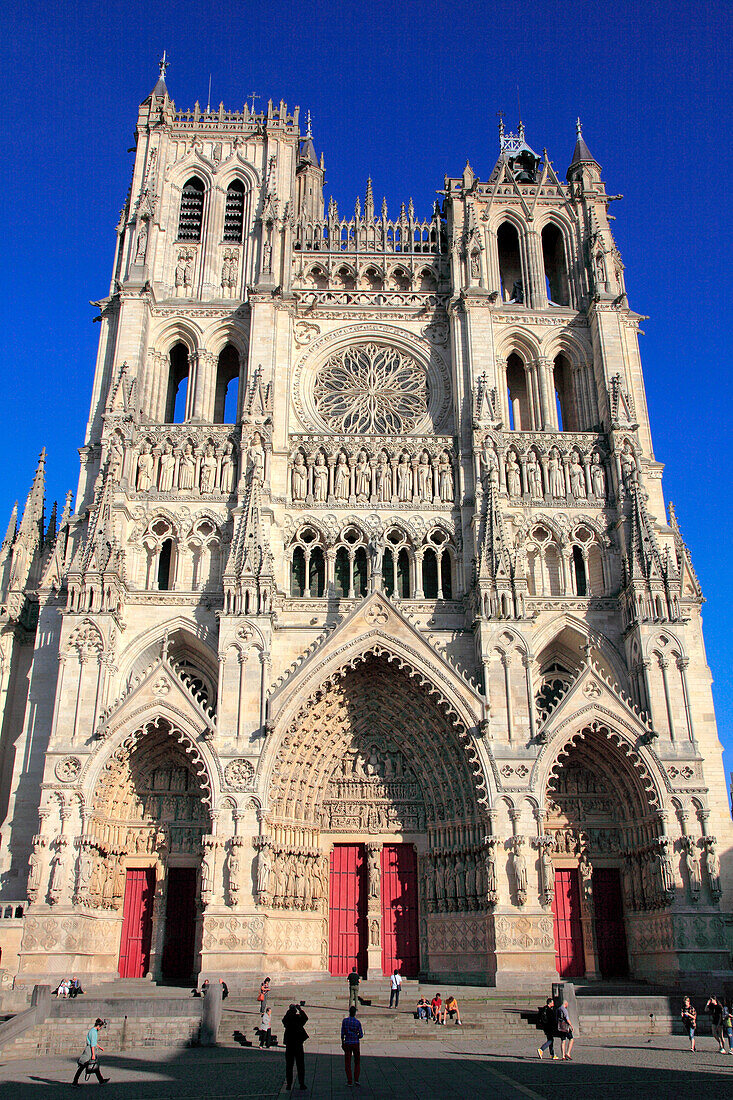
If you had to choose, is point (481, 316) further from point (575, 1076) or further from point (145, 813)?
point (575, 1076)

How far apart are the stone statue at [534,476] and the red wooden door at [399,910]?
36.9 feet

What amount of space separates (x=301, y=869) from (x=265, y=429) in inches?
506

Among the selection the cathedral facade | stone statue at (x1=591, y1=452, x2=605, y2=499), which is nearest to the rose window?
the cathedral facade

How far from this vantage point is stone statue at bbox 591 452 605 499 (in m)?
28.0

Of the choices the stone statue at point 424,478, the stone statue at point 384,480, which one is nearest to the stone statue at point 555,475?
the stone statue at point 424,478

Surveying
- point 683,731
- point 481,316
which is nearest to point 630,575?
point 683,731

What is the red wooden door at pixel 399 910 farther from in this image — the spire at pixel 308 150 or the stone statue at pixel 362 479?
the spire at pixel 308 150

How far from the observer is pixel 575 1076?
13.3m

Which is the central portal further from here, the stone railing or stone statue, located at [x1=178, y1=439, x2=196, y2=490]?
stone statue, located at [x1=178, y1=439, x2=196, y2=490]

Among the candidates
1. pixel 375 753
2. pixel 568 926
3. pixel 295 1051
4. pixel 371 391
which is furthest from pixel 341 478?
pixel 295 1051

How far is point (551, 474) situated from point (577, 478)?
82 cm

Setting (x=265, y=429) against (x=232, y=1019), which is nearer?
(x=232, y=1019)

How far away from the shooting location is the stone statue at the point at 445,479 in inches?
1099

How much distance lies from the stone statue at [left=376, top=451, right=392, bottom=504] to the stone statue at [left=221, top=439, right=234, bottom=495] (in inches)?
179
